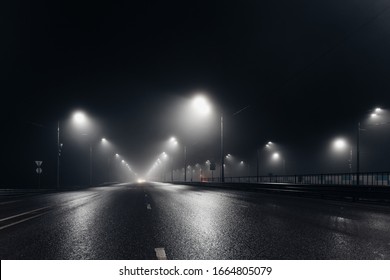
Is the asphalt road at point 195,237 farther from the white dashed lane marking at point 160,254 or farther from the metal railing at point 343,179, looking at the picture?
the metal railing at point 343,179

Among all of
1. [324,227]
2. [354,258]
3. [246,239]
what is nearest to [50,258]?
[246,239]

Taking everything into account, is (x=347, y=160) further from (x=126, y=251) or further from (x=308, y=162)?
(x=126, y=251)

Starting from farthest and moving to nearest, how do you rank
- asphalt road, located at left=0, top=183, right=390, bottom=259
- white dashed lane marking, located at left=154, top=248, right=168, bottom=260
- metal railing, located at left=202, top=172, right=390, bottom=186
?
1. metal railing, located at left=202, top=172, right=390, bottom=186
2. asphalt road, located at left=0, top=183, right=390, bottom=259
3. white dashed lane marking, located at left=154, top=248, right=168, bottom=260

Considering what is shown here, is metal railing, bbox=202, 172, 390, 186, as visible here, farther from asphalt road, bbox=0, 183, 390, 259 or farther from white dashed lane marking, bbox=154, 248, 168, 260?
white dashed lane marking, bbox=154, 248, 168, 260

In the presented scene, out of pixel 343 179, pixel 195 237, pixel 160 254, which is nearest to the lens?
pixel 160 254

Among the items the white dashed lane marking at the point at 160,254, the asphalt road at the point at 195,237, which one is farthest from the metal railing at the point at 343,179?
the white dashed lane marking at the point at 160,254

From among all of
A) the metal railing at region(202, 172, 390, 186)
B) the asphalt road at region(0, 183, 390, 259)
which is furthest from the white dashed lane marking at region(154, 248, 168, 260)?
the metal railing at region(202, 172, 390, 186)

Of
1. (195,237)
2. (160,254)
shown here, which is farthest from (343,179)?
(160,254)

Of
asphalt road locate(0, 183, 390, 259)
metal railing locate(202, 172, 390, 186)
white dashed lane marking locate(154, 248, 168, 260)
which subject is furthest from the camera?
metal railing locate(202, 172, 390, 186)

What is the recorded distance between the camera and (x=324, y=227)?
9.23 metres

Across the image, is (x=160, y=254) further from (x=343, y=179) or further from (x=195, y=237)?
(x=343, y=179)

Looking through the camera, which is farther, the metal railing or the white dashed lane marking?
the metal railing
